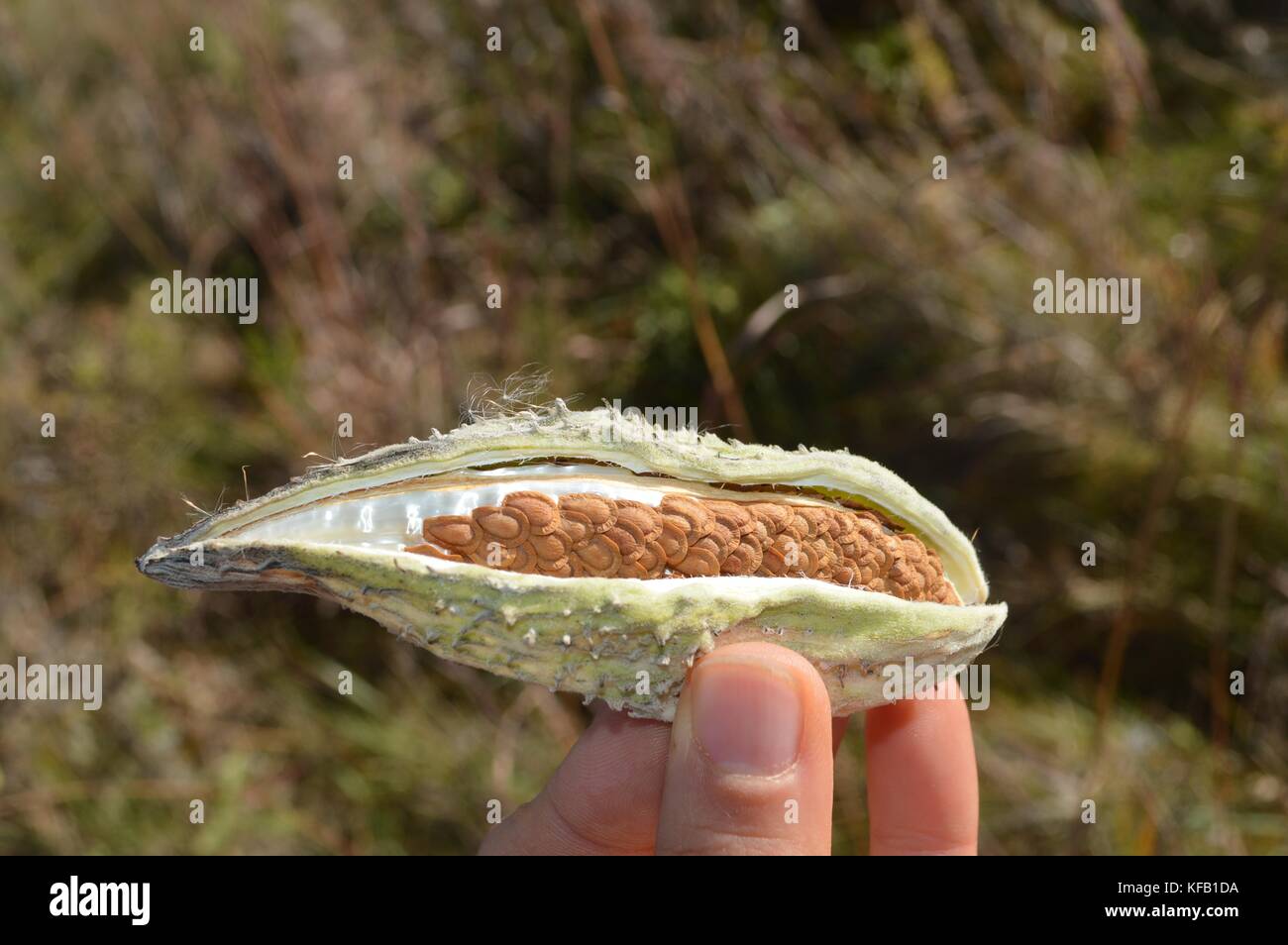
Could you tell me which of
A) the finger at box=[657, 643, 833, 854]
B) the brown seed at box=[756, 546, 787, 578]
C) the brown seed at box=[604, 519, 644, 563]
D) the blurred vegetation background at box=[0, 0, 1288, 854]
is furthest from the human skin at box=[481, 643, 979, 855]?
the blurred vegetation background at box=[0, 0, 1288, 854]

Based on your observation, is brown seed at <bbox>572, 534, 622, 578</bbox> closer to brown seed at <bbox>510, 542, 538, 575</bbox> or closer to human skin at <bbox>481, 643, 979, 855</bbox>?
brown seed at <bbox>510, 542, 538, 575</bbox>

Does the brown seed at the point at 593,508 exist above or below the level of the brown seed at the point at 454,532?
above

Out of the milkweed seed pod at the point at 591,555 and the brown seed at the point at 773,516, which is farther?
the brown seed at the point at 773,516

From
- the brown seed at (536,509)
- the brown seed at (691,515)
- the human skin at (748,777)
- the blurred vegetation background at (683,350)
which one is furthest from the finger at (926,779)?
the brown seed at (536,509)

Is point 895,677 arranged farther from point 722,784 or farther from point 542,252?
point 542,252

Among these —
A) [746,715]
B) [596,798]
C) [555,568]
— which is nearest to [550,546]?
[555,568]

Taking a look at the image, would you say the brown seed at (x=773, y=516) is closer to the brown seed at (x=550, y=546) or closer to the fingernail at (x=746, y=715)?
the fingernail at (x=746, y=715)

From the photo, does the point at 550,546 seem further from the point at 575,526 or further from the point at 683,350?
the point at 683,350
